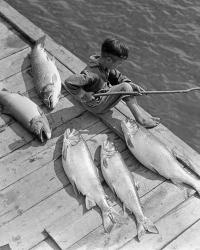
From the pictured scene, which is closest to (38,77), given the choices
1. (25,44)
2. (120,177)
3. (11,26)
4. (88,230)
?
(25,44)

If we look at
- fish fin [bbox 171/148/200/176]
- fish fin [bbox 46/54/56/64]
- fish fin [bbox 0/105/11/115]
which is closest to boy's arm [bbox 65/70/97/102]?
fish fin [bbox 0/105/11/115]

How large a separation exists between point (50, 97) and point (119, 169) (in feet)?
5.05

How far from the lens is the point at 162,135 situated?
623cm

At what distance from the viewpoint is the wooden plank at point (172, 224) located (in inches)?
199

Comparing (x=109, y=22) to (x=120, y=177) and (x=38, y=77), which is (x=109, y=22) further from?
(x=120, y=177)

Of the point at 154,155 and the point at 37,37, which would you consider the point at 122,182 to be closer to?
the point at 154,155

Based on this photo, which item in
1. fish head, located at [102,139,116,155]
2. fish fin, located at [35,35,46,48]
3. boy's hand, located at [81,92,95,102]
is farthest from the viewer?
fish fin, located at [35,35,46,48]

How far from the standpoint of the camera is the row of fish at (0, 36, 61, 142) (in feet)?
20.0

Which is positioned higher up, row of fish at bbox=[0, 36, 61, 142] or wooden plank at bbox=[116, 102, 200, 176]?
wooden plank at bbox=[116, 102, 200, 176]

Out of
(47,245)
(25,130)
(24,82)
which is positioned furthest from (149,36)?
(47,245)

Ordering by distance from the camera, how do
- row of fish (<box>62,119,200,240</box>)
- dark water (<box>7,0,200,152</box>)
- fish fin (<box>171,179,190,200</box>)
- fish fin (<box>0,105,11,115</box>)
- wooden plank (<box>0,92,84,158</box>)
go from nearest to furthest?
row of fish (<box>62,119,200,240</box>), fish fin (<box>171,179,190,200</box>), wooden plank (<box>0,92,84,158</box>), fish fin (<box>0,105,11,115</box>), dark water (<box>7,0,200,152</box>)

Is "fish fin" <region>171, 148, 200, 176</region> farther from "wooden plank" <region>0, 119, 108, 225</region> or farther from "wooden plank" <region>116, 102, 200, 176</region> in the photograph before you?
"wooden plank" <region>0, 119, 108, 225</region>

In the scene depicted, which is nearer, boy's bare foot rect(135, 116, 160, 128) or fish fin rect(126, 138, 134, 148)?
fish fin rect(126, 138, 134, 148)

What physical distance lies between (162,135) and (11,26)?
327 cm
